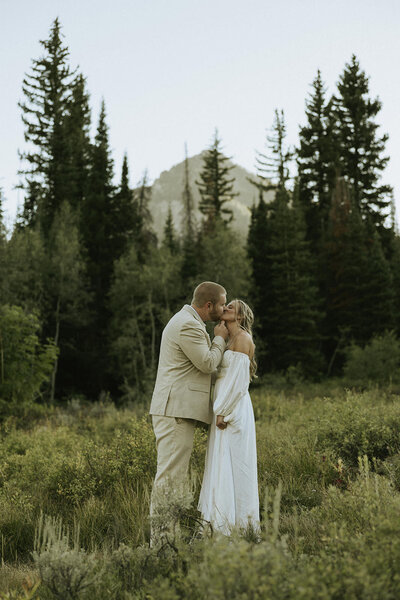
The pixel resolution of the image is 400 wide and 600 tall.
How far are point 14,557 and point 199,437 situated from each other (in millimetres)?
3273

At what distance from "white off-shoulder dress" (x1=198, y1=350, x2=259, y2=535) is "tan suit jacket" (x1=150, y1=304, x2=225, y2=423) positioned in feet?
0.50

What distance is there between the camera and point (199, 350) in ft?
17.4

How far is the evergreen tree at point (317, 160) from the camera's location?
152 feet

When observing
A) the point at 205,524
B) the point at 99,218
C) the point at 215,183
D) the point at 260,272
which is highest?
the point at 215,183

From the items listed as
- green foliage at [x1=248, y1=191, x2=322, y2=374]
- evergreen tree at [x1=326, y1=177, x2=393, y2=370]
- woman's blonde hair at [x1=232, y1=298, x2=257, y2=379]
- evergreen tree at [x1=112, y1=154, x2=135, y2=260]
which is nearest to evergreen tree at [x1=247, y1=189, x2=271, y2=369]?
green foliage at [x1=248, y1=191, x2=322, y2=374]

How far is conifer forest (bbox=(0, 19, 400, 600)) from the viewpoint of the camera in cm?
388

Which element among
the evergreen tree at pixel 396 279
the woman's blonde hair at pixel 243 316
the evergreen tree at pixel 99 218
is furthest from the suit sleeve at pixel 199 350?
the evergreen tree at pixel 99 218

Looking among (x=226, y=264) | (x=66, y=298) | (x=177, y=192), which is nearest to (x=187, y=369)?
(x=226, y=264)

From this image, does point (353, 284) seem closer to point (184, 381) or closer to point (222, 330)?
point (222, 330)

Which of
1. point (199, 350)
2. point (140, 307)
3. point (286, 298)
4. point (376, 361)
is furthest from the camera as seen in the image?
point (286, 298)

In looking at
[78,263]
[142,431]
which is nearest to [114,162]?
[78,263]

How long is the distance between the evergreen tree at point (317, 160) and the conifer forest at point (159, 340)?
15 centimetres

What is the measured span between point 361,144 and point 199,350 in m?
46.8

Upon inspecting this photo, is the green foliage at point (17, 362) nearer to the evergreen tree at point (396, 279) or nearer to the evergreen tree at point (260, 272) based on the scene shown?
the evergreen tree at point (260, 272)
